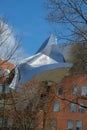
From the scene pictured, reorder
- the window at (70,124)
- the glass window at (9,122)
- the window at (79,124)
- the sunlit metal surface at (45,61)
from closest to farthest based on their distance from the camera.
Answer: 1. the sunlit metal surface at (45,61)
2. the glass window at (9,122)
3. the window at (79,124)
4. the window at (70,124)

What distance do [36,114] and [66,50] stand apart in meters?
32.1

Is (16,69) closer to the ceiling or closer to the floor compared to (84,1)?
closer to the floor

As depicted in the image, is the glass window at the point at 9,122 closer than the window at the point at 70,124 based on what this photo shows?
Yes

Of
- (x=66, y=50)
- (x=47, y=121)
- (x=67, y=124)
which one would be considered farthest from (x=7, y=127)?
(x=66, y=50)

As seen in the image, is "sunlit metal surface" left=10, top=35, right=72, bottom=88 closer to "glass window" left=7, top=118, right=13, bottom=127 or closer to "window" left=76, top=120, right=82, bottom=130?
"glass window" left=7, top=118, right=13, bottom=127

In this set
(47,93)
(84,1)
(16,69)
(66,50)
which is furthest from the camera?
(47,93)

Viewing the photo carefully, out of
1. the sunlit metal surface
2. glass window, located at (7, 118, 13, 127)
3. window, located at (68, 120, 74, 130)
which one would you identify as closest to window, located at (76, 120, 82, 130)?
window, located at (68, 120, 74, 130)

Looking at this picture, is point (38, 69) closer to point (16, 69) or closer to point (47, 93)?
point (16, 69)

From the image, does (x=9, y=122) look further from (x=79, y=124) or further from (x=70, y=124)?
(x=79, y=124)

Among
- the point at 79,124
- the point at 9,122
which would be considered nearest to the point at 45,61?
the point at 9,122

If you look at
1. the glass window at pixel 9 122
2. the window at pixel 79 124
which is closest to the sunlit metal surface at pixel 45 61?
the glass window at pixel 9 122

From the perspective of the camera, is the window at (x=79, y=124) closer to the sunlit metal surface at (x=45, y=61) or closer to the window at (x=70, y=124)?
the window at (x=70, y=124)

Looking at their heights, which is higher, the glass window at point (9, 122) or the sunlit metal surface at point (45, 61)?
the sunlit metal surface at point (45, 61)

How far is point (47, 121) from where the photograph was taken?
5628 centimetres
